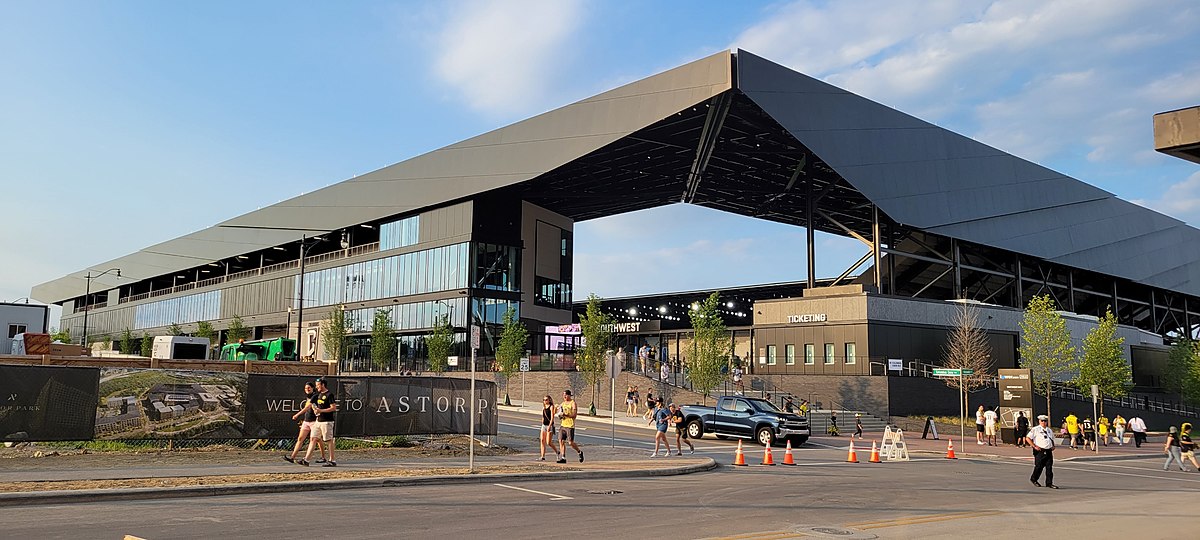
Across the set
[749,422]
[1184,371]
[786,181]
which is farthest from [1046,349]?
[1184,371]

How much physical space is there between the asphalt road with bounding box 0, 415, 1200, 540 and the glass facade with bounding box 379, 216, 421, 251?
57.9 metres

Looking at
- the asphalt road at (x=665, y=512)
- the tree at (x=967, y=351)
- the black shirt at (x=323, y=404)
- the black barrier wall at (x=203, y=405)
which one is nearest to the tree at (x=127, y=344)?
the tree at (x=967, y=351)

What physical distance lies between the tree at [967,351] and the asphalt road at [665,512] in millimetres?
30103

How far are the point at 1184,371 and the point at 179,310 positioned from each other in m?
100

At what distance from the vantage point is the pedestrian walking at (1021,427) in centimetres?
3678

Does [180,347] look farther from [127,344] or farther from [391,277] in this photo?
[127,344]

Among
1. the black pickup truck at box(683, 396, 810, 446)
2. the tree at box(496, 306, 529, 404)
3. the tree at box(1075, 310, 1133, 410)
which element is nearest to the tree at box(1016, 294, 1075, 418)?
the tree at box(1075, 310, 1133, 410)

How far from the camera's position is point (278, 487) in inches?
569

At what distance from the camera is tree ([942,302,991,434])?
49219 millimetres

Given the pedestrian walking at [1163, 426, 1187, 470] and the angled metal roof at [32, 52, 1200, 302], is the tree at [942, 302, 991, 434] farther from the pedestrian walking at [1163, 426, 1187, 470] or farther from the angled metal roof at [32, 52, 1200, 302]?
the pedestrian walking at [1163, 426, 1187, 470]

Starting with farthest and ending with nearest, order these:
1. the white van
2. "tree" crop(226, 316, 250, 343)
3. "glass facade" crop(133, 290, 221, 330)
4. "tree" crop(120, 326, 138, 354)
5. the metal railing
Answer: "glass facade" crop(133, 290, 221, 330)
"tree" crop(120, 326, 138, 354)
"tree" crop(226, 316, 250, 343)
the metal railing
the white van

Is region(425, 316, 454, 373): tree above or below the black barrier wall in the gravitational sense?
above

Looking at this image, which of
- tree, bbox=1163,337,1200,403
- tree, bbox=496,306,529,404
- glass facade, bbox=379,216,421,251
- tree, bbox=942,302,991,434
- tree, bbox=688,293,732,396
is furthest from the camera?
glass facade, bbox=379,216,421,251

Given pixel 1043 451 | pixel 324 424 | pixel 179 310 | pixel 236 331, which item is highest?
pixel 179 310
